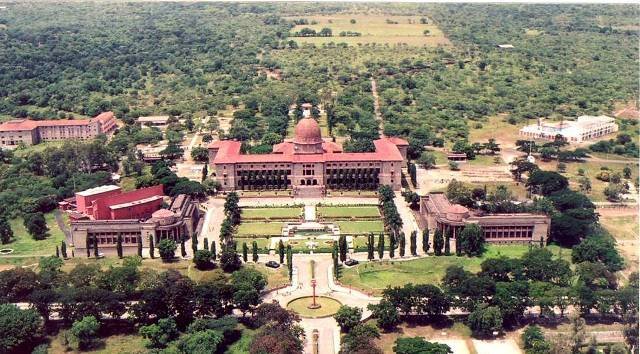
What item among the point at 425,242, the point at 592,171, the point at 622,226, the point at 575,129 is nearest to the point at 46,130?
the point at 425,242

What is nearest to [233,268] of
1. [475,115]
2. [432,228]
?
[432,228]

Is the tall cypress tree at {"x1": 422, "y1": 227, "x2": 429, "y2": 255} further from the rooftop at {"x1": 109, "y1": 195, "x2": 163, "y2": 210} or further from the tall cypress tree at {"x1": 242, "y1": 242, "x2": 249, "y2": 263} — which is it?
the rooftop at {"x1": 109, "y1": 195, "x2": 163, "y2": 210}

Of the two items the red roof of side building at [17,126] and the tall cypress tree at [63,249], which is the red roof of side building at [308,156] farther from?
the red roof of side building at [17,126]

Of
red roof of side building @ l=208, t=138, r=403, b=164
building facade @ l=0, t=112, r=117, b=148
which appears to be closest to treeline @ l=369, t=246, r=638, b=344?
red roof of side building @ l=208, t=138, r=403, b=164

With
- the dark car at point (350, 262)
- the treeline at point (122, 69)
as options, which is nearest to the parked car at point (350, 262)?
the dark car at point (350, 262)

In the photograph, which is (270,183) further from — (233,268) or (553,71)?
(553,71)

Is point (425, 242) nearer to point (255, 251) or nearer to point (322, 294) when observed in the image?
point (322, 294)

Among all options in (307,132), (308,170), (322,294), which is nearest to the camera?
(322,294)
